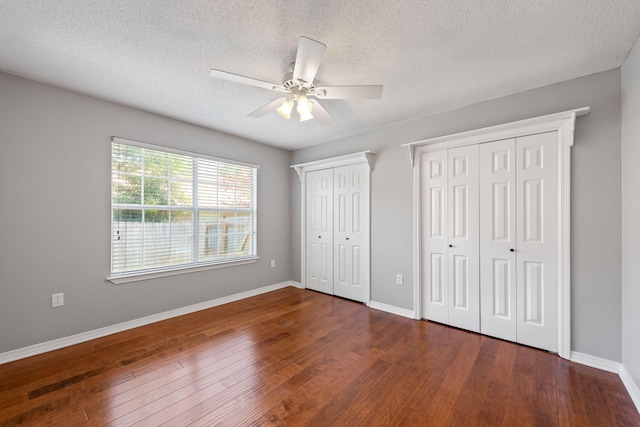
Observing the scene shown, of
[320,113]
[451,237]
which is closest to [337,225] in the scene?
[451,237]

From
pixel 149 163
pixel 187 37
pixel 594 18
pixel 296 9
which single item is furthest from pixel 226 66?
pixel 594 18

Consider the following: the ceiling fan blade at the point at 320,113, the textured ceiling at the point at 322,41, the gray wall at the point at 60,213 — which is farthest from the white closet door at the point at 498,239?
the gray wall at the point at 60,213

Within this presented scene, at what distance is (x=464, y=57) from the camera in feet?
6.48

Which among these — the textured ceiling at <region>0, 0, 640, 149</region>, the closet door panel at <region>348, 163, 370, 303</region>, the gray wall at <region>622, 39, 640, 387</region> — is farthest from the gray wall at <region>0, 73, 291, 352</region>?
the gray wall at <region>622, 39, 640, 387</region>

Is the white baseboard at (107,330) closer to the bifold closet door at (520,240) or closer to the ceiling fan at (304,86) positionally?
the ceiling fan at (304,86)

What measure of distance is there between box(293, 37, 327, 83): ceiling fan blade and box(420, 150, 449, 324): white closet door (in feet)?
6.25

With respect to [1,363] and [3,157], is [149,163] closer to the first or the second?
[3,157]

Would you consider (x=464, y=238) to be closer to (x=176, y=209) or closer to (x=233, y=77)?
(x=233, y=77)

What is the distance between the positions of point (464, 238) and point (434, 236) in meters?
0.32

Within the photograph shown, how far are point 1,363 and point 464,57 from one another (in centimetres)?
441

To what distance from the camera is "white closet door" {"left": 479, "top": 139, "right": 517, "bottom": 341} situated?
101 inches

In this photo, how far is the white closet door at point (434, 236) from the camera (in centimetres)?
300

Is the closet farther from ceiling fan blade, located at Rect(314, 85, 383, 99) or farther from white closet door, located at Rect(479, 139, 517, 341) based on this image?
ceiling fan blade, located at Rect(314, 85, 383, 99)

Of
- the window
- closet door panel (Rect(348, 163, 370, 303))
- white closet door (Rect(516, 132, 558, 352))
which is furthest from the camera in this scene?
closet door panel (Rect(348, 163, 370, 303))
